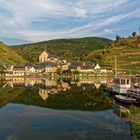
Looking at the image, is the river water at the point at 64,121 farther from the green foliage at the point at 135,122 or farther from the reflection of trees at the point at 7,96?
the reflection of trees at the point at 7,96

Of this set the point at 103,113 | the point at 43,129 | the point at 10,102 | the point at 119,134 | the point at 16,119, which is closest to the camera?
the point at 119,134

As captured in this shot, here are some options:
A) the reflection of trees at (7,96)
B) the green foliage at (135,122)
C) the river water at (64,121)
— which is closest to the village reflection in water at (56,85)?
the reflection of trees at (7,96)

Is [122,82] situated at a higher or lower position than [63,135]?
higher

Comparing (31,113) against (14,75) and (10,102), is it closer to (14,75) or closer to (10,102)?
(10,102)

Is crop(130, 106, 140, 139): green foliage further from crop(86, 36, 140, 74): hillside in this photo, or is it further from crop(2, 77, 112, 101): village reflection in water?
crop(86, 36, 140, 74): hillside

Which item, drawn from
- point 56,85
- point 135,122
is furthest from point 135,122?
point 56,85

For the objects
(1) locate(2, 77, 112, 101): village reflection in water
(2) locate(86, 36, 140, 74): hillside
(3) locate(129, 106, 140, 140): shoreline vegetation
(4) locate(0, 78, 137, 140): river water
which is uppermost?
(2) locate(86, 36, 140, 74): hillside

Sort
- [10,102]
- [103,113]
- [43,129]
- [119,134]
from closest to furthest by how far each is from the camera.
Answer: [119,134] < [43,129] < [103,113] < [10,102]

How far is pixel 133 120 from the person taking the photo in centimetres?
3522

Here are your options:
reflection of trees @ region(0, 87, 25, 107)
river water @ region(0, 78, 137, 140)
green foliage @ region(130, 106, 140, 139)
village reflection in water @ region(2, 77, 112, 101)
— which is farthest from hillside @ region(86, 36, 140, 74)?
green foliage @ region(130, 106, 140, 139)

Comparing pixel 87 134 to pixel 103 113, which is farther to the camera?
pixel 103 113

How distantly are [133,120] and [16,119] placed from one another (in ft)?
51.4

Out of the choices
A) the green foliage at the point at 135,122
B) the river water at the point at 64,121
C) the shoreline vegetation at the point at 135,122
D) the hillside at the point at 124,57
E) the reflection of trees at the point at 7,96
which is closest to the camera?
the shoreline vegetation at the point at 135,122

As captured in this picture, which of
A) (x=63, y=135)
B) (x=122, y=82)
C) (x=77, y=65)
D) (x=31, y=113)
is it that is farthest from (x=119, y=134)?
(x=77, y=65)
